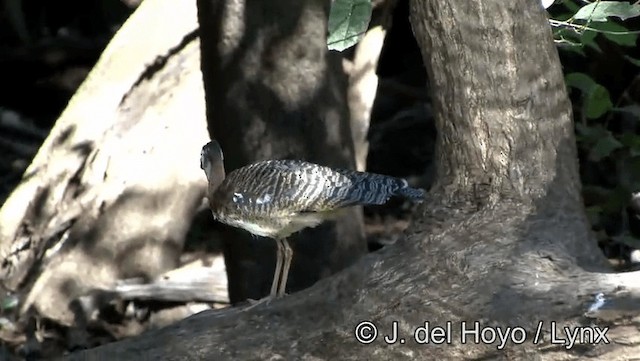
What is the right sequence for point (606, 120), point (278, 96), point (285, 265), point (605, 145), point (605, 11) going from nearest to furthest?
point (605, 11)
point (285, 265)
point (278, 96)
point (605, 145)
point (606, 120)

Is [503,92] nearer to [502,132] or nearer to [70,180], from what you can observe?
[502,132]

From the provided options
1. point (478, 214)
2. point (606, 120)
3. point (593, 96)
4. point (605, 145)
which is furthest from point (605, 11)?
point (606, 120)

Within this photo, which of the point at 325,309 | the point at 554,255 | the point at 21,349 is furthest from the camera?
the point at 21,349

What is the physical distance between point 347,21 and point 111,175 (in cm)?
269

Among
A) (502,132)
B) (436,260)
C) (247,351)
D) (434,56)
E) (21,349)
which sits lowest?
(21,349)

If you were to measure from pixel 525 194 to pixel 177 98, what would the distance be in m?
2.69

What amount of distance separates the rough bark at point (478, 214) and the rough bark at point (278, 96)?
1.22 metres

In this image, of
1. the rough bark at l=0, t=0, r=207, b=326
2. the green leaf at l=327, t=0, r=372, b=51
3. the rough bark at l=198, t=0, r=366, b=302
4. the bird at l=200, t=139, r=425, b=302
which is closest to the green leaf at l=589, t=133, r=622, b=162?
the rough bark at l=198, t=0, r=366, b=302

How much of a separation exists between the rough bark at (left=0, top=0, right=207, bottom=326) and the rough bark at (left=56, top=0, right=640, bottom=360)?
7.37 ft

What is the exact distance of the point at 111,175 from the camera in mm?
5598

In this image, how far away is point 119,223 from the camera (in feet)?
18.6

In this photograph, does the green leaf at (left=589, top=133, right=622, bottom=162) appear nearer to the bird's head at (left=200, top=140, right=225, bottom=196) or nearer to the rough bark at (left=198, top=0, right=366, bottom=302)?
the rough bark at (left=198, top=0, right=366, bottom=302)

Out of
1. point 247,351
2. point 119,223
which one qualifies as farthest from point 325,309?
point 119,223

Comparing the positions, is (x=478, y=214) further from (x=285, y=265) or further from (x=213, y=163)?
(x=213, y=163)
